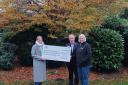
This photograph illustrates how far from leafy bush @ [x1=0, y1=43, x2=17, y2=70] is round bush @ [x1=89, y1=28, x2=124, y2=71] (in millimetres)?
3211

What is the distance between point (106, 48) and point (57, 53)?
337 cm

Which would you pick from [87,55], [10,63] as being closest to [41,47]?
[87,55]

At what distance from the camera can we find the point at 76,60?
1282cm

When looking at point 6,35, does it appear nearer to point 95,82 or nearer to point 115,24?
point 95,82

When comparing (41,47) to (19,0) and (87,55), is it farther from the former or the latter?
(19,0)

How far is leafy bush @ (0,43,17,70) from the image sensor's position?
15922mm

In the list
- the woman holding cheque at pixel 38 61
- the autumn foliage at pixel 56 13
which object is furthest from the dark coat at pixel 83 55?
the autumn foliage at pixel 56 13

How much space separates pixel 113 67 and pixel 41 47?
4.25 metres

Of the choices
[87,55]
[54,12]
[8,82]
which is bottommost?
[8,82]

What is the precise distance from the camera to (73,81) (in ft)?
44.9

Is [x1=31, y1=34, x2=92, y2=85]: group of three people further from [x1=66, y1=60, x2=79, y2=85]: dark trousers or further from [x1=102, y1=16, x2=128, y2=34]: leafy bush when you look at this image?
[x1=102, y1=16, x2=128, y2=34]: leafy bush

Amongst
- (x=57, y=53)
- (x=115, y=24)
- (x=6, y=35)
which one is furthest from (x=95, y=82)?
(x=6, y=35)

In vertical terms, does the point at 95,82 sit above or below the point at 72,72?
below

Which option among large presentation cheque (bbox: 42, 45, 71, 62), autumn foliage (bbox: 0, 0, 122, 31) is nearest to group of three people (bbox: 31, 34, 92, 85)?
large presentation cheque (bbox: 42, 45, 71, 62)
